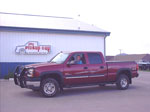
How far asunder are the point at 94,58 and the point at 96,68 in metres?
0.52

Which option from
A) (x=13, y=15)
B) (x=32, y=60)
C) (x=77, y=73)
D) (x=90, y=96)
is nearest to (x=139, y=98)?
(x=90, y=96)

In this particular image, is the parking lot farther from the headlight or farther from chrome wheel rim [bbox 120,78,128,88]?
chrome wheel rim [bbox 120,78,128,88]

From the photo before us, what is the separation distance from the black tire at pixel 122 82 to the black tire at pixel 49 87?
3457mm

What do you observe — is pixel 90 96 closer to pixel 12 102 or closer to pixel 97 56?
pixel 97 56

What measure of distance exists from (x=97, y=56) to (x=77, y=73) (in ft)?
4.99

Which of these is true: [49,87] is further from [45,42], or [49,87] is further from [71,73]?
[45,42]

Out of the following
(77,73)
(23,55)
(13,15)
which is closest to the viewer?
(77,73)

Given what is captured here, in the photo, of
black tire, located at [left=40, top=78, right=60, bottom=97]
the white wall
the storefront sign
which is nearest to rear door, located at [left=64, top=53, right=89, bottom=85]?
black tire, located at [left=40, top=78, right=60, bottom=97]

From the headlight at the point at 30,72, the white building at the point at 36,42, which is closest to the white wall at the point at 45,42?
the white building at the point at 36,42

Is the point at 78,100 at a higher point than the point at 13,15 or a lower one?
lower

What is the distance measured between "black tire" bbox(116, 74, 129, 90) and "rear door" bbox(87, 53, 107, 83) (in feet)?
3.20

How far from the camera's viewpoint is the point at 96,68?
1116 centimetres

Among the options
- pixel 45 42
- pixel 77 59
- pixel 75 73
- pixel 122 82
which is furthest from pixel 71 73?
pixel 45 42

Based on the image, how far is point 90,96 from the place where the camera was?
10.2 m
